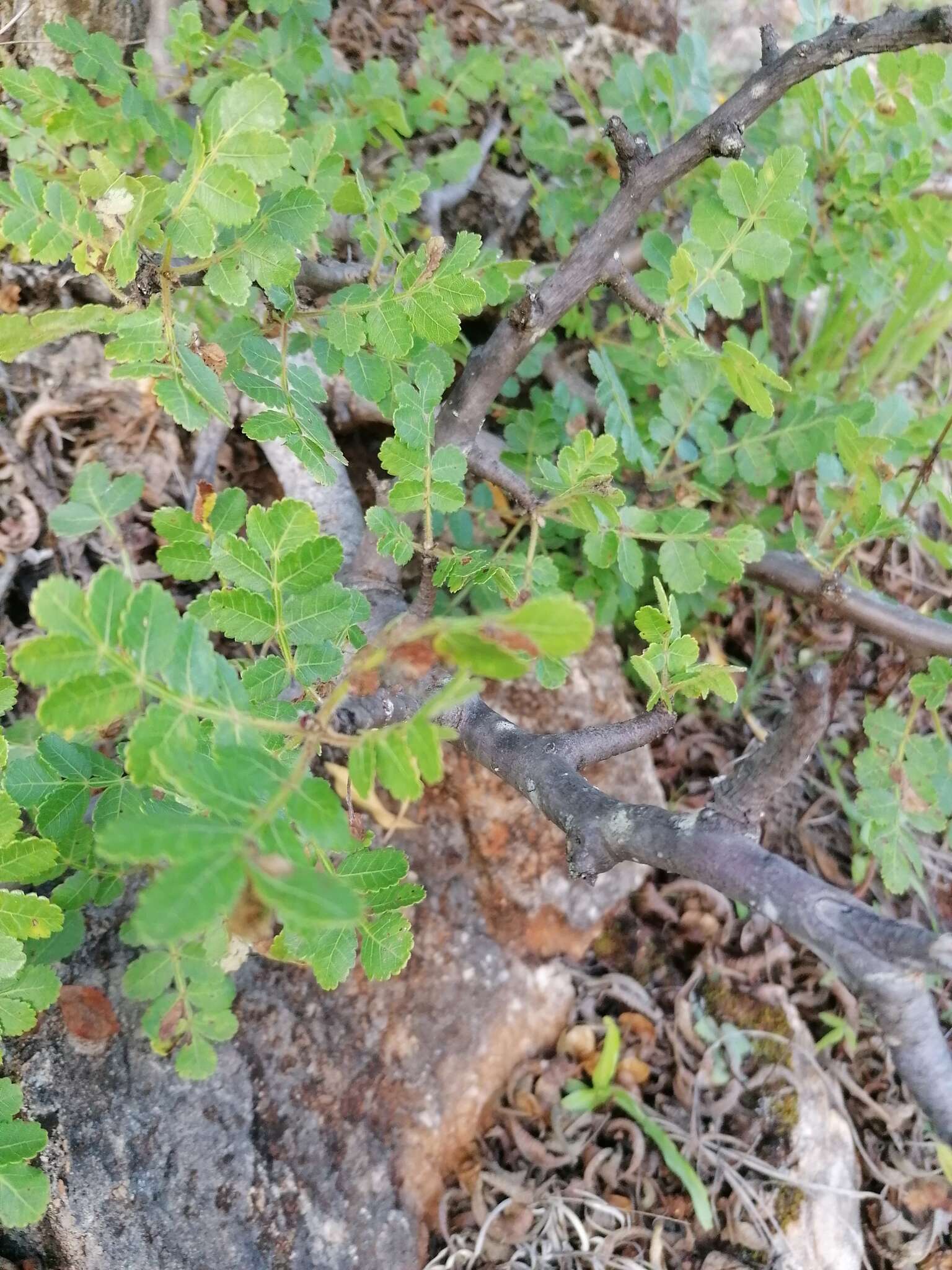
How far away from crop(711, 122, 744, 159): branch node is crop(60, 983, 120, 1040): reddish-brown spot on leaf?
6.30 ft

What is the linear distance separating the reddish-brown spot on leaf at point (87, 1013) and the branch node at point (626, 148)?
1869 millimetres

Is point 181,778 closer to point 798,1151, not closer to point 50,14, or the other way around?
point 798,1151

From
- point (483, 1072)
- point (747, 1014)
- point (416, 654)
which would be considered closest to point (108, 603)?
point (416, 654)

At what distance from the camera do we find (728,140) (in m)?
1.46

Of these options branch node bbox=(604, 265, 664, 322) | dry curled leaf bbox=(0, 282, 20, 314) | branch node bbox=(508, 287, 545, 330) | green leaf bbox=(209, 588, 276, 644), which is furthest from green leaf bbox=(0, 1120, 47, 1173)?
dry curled leaf bbox=(0, 282, 20, 314)

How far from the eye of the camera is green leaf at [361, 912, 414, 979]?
1240 mm

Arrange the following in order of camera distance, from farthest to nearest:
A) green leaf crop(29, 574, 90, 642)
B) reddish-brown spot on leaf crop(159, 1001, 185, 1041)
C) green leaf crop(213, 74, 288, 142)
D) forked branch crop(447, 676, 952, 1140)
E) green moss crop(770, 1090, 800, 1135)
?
green moss crop(770, 1090, 800, 1135) < reddish-brown spot on leaf crop(159, 1001, 185, 1041) < green leaf crop(213, 74, 288, 142) < forked branch crop(447, 676, 952, 1140) < green leaf crop(29, 574, 90, 642)

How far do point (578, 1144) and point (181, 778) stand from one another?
Answer: 1740mm

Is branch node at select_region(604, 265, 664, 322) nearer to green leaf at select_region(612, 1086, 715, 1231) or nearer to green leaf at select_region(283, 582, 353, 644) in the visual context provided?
green leaf at select_region(283, 582, 353, 644)

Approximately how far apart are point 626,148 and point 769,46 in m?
0.28

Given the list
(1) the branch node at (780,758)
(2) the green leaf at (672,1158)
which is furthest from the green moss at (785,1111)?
(1) the branch node at (780,758)

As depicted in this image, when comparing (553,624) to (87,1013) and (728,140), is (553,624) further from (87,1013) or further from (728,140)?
(87,1013)

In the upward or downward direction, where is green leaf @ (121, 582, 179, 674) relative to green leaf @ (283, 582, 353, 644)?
upward

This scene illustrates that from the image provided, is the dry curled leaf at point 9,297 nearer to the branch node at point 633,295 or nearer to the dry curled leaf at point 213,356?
the dry curled leaf at point 213,356
